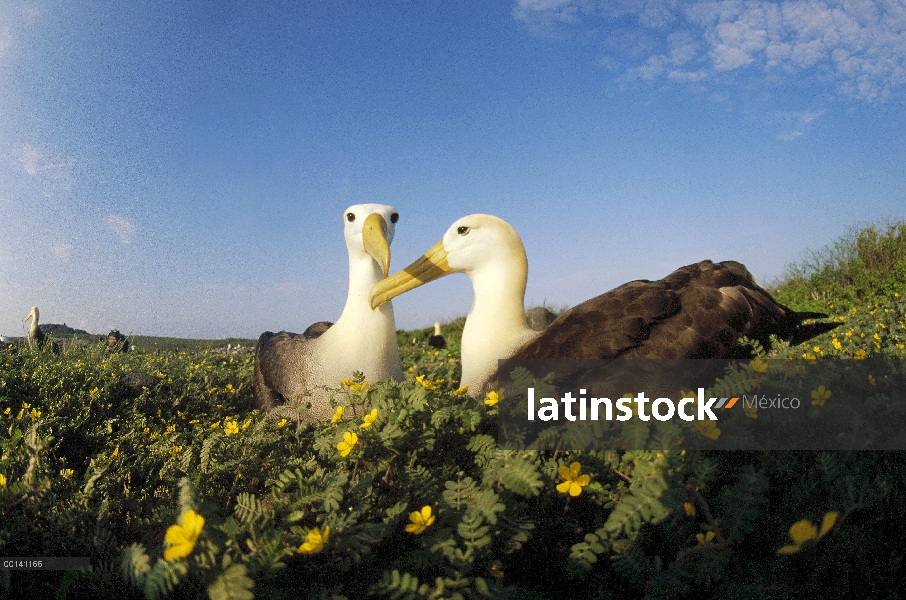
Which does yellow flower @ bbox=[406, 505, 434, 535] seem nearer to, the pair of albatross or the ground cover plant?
the ground cover plant

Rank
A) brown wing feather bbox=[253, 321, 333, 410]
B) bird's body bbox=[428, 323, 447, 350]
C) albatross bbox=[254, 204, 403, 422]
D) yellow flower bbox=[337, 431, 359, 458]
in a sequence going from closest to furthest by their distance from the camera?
yellow flower bbox=[337, 431, 359, 458] → albatross bbox=[254, 204, 403, 422] → brown wing feather bbox=[253, 321, 333, 410] → bird's body bbox=[428, 323, 447, 350]

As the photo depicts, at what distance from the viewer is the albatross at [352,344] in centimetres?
414

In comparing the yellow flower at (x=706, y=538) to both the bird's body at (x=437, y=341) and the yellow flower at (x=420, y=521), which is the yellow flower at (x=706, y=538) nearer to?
the yellow flower at (x=420, y=521)

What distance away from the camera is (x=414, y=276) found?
4.38m

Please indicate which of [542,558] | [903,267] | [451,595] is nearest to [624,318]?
[542,558]

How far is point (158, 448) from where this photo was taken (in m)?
3.24

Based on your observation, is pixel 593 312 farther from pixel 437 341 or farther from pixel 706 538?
pixel 437 341

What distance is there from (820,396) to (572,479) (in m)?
1.21

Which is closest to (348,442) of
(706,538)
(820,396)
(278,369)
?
(706,538)

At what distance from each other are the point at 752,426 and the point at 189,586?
2010mm

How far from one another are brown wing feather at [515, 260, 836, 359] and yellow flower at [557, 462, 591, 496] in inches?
69.1

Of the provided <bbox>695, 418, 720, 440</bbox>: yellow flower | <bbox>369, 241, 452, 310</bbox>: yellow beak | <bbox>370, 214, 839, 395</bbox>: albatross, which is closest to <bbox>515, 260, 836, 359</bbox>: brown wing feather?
<bbox>370, 214, 839, 395</bbox>: albatross

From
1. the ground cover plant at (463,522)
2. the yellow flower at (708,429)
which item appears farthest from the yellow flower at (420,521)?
the yellow flower at (708,429)

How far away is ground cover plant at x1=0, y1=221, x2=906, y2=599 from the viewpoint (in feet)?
4.69
